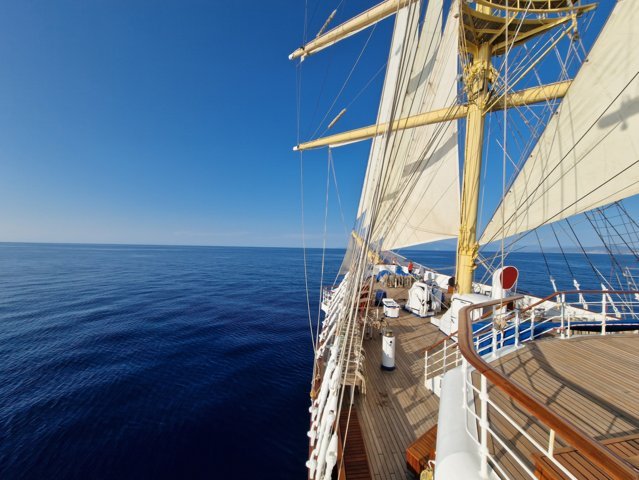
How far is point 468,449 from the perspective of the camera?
2760 mm

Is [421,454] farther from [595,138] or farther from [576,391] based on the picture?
[595,138]

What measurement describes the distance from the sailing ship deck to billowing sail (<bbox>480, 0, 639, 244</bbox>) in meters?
5.35

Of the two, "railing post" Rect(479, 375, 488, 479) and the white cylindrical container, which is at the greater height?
"railing post" Rect(479, 375, 488, 479)

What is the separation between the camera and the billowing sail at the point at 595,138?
22.5 feet

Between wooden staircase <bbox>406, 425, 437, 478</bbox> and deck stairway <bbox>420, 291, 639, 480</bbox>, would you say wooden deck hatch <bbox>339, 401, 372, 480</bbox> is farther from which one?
deck stairway <bbox>420, 291, 639, 480</bbox>

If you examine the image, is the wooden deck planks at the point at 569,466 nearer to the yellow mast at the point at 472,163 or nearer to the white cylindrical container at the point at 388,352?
the white cylindrical container at the point at 388,352

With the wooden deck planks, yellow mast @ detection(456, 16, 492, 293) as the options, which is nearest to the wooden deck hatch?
the wooden deck planks

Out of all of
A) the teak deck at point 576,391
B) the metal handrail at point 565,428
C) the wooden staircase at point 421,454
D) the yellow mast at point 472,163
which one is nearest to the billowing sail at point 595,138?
the yellow mast at point 472,163

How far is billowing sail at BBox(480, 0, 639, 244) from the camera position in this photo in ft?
22.5

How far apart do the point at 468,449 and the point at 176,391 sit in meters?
12.1

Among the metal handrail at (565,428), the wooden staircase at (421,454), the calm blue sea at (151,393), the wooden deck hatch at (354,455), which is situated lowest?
the calm blue sea at (151,393)

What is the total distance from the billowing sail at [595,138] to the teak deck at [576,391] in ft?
12.4

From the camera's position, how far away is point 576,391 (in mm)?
3771

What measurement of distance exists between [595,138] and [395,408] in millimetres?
9211
